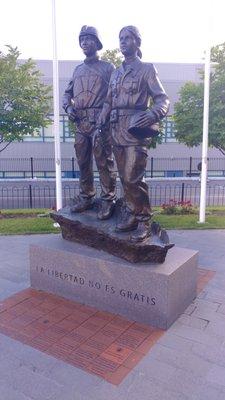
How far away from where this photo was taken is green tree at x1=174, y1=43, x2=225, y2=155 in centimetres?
1101

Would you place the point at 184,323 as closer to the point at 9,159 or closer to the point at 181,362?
the point at 181,362

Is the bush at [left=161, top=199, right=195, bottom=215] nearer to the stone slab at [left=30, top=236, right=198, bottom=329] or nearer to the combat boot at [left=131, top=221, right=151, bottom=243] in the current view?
the stone slab at [left=30, top=236, right=198, bottom=329]

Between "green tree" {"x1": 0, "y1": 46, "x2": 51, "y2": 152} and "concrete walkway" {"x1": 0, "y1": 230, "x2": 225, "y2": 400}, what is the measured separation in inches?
292

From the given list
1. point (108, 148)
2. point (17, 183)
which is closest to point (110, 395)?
point (108, 148)

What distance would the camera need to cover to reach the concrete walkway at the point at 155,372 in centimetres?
302

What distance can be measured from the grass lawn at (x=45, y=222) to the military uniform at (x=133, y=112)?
4275mm

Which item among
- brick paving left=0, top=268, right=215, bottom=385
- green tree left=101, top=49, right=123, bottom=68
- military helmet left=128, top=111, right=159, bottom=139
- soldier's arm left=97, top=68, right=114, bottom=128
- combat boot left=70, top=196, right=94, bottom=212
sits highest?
green tree left=101, top=49, right=123, bottom=68

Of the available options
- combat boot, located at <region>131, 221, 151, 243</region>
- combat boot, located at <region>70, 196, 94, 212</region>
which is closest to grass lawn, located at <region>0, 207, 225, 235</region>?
combat boot, located at <region>70, 196, 94, 212</region>

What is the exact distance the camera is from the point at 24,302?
183 inches

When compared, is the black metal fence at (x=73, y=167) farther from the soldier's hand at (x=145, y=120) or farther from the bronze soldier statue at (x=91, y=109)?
the soldier's hand at (x=145, y=120)

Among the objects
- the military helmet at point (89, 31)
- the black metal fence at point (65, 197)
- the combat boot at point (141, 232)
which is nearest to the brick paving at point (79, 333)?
the combat boot at point (141, 232)

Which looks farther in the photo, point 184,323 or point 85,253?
point 85,253

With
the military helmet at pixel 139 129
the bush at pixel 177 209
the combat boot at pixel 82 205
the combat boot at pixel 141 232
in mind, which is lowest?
the bush at pixel 177 209

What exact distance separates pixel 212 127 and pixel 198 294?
725cm
